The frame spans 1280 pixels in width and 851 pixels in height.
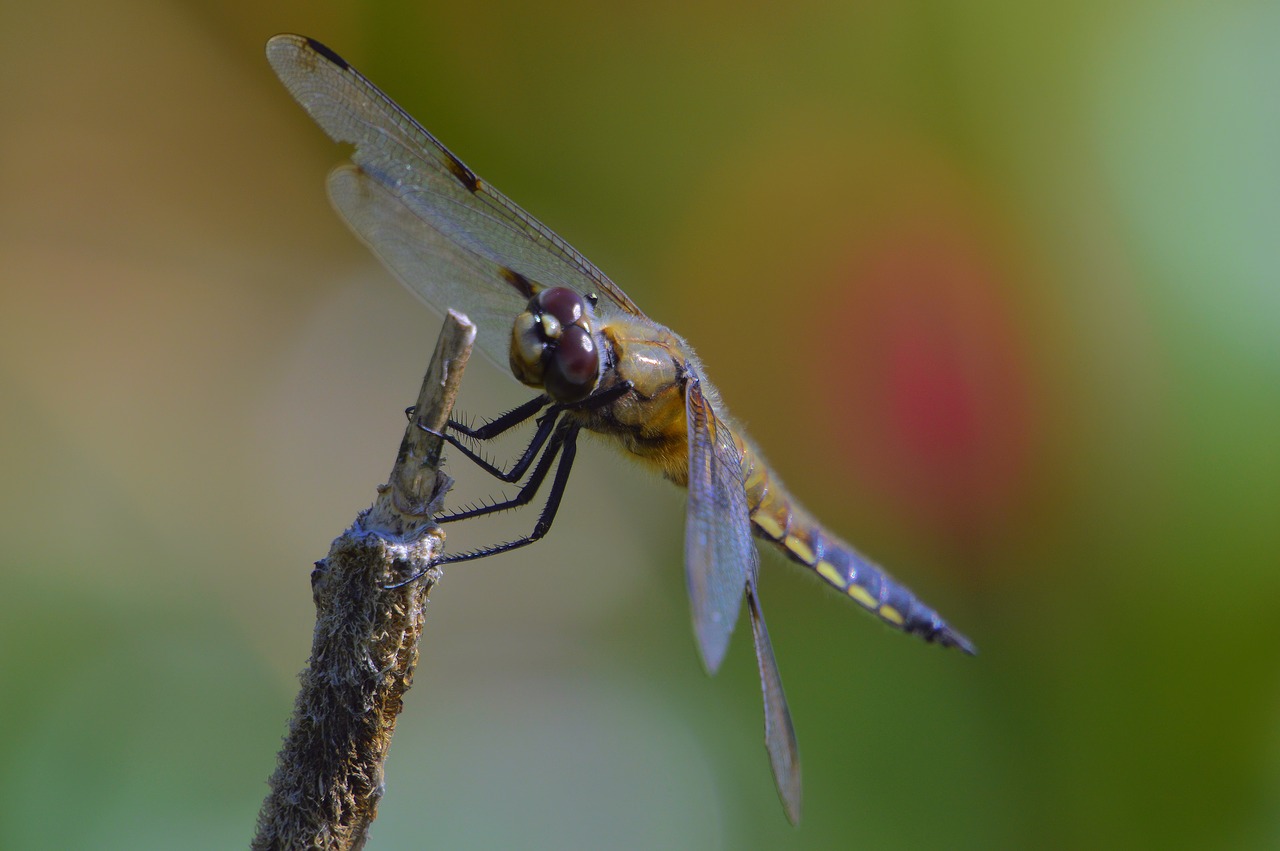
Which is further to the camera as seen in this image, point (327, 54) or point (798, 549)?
point (798, 549)

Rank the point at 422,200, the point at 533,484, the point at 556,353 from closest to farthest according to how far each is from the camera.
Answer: the point at 556,353, the point at 533,484, the point at 422,200

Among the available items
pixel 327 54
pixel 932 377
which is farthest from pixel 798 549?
pixel 327 54

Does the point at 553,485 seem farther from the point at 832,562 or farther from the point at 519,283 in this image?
the point at 832,562

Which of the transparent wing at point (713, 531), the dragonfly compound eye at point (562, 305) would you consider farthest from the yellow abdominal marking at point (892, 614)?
the dragonfly compound eye at point (562, 305)

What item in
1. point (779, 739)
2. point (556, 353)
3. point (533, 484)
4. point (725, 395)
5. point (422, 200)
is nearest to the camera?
point (779, 739)

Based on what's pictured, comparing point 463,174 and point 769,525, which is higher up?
point 463,174

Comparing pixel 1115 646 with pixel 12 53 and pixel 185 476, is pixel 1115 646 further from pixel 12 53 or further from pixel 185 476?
pixel 12 53

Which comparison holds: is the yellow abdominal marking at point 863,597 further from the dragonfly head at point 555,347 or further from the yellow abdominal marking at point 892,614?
the dragonfly head at point 555,347
